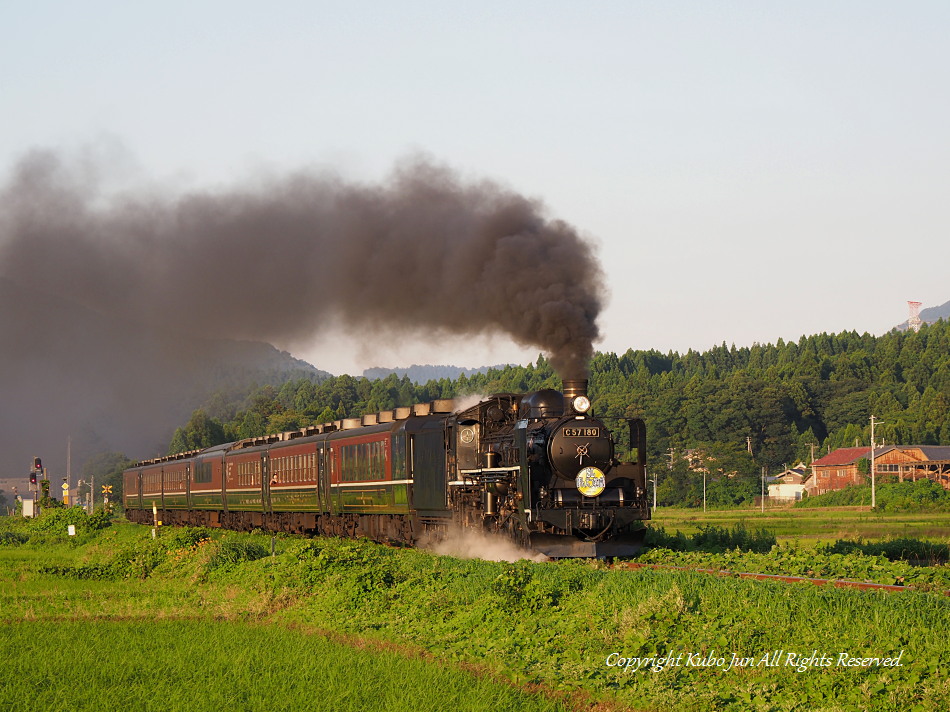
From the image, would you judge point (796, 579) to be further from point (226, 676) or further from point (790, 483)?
point (790, 483)

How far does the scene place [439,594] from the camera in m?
18.9

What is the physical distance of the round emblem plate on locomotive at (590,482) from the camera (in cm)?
2305

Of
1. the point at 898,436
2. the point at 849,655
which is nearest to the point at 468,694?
the point at 849,655

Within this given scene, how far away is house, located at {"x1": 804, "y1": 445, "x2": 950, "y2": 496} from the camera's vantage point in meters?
107

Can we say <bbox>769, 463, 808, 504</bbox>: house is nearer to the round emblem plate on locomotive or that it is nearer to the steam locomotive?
the steam locomotive

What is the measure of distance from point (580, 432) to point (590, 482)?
1064 millimetres

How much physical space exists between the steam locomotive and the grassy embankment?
6.76 ft

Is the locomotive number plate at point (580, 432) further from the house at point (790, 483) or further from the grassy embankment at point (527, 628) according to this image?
the house at point (790, 483)

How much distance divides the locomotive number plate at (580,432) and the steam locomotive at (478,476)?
0.07 feet

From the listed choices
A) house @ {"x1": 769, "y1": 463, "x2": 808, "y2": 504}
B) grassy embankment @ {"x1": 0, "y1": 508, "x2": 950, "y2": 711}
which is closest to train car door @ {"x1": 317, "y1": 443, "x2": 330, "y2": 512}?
grassy embankment @ {"x1": 0, "y1": 508, "x2": 950, "y2": 711}

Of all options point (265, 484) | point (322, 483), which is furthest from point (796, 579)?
point (265, 484)

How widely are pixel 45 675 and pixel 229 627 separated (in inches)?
161

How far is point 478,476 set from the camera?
25844mm

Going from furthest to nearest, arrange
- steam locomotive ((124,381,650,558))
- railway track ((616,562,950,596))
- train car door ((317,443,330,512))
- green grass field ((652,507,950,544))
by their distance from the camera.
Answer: green grass field ((652,507,950,544)) → train car door ((317,443,330,512)) → steam locomotive ((124,381,650,558)) → railway track ((616,562,950,596))
